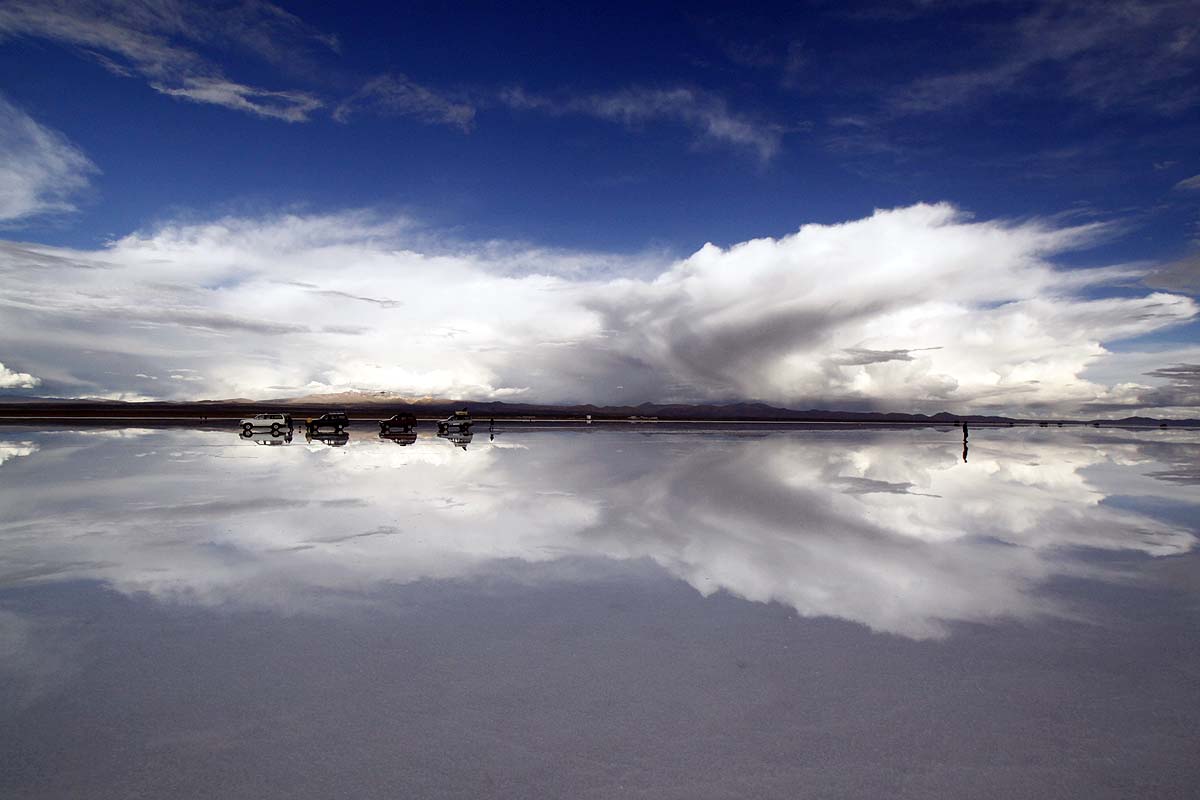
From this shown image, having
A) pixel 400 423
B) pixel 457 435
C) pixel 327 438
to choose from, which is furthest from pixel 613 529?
pixel 400 423

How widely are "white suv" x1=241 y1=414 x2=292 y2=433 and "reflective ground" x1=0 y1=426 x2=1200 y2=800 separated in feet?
126

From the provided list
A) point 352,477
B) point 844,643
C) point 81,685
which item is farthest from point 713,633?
point 352,477

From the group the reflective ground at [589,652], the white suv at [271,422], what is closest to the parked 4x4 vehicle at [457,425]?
the white suv at [271,422]

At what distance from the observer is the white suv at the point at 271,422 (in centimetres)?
5388

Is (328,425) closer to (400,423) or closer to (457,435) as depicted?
(400,423)

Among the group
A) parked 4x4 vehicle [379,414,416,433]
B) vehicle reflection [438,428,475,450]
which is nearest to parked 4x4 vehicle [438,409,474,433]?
vehicle reflection [438,428,475,450]

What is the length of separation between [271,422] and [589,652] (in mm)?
56566

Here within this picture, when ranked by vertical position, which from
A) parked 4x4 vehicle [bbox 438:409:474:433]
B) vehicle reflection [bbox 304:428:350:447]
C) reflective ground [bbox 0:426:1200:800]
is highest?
parked 4x4 vehicle [bbox 438:409:474:433]

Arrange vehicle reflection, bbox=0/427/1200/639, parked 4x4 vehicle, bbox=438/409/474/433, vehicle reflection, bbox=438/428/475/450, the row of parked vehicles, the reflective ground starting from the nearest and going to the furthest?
the reflective ground
vehicle reflection, bbox=0/427/1200/639
vehicle reflection, bbox=438/428/475/450
the row of parked vehicles
parked 4x4 vehicle, bbox=438/409/474/433

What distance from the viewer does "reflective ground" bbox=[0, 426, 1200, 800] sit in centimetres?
532

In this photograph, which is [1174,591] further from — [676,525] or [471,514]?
[471,514]

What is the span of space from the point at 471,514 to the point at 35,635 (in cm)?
919

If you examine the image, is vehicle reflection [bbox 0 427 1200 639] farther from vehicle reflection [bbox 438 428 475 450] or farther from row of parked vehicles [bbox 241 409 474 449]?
row of parked vehicles [bbox 241 409 474 449]

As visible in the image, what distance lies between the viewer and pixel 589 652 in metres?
7.78
